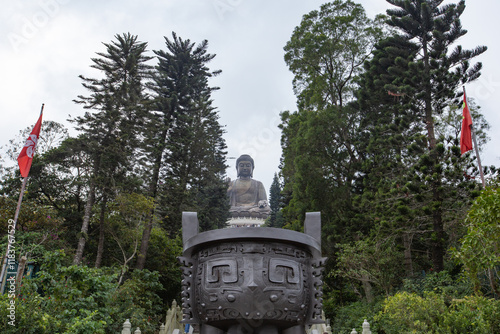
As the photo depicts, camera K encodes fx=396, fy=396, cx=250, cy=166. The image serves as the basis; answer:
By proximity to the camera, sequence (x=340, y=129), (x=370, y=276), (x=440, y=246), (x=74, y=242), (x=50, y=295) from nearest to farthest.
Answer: (x=50, y=295) → (x=440, y=246) → (x=370, y=276) → (x=74, y=242) → (x=340, y=129)

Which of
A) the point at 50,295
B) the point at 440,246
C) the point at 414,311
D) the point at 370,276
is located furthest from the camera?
the point at 370,276

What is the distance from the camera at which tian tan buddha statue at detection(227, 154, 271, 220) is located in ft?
108

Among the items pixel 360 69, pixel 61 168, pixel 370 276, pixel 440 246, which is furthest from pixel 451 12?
pixel 61 168

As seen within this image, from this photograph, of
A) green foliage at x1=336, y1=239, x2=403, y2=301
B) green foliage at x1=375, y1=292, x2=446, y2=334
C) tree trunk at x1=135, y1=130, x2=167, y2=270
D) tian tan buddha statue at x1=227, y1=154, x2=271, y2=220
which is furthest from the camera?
tian tan buddha statue at x1=227, y1=154, x2=271, y2=220

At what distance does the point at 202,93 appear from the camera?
62.2ft

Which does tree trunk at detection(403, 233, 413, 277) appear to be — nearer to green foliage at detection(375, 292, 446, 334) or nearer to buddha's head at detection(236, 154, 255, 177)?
green foliage at detection(375, 292, 446, 334)

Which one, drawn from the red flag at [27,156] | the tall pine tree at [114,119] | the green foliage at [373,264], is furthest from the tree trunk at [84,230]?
the green foliage at [373,264]

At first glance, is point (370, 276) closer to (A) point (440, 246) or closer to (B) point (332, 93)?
(A) point (440, 246)

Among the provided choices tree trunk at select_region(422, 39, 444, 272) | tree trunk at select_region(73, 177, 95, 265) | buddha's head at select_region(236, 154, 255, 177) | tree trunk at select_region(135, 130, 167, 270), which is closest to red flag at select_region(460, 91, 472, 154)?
tree trunk at select_region(422, 39, 444, 272)

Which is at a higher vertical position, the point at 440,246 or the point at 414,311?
the point at 440,246

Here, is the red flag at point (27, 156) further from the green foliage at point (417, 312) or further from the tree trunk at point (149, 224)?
the green foliage at point (417, 312)

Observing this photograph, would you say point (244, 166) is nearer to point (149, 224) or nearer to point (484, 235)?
point (149, 224)

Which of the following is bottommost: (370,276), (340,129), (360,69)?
(370,276)

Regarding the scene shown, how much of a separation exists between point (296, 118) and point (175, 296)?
812 centimetres
